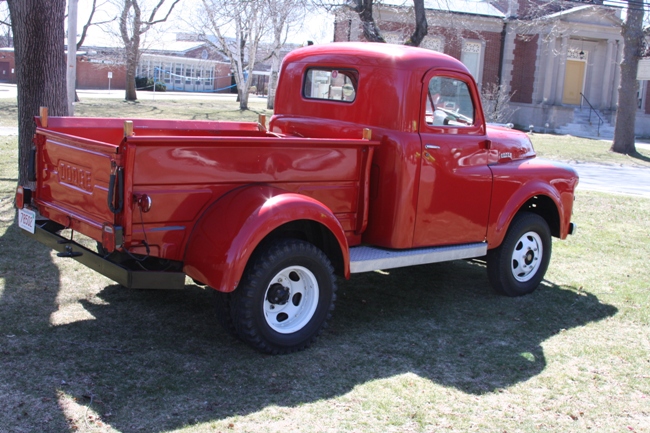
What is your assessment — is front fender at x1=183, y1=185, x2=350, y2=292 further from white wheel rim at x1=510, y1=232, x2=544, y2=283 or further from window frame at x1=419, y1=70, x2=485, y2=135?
white wheel rim at x1=510, y1=232, x2=544, y2=283

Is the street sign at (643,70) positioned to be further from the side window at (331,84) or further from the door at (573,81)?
the side window at (331,84)

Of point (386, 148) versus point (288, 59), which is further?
point (288, 59)

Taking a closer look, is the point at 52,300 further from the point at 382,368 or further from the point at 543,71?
the point at 543,71

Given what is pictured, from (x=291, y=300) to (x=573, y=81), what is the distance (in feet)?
112

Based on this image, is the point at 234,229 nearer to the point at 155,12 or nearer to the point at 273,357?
the point at 273,357

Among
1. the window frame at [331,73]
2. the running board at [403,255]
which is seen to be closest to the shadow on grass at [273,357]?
the running board at [403,255]

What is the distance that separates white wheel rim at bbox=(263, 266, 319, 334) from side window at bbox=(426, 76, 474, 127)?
1831mm

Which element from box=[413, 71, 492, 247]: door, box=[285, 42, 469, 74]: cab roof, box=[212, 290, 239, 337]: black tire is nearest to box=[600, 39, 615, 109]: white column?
box=[413, 71, 492, 247]: door

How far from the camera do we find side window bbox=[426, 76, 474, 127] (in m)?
5.76

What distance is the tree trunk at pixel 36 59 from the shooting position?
317 inches

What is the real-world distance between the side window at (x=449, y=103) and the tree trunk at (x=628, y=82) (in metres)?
18.0

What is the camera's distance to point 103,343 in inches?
186

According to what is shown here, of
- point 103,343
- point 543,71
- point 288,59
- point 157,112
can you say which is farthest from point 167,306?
point 543,71

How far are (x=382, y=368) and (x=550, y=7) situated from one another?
33859mm
